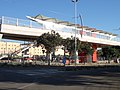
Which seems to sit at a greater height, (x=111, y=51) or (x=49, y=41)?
(x=49, y=41)

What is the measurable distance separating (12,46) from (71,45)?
96854 millimetres

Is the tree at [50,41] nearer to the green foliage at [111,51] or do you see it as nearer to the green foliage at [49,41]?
the green foliage at [49,41]

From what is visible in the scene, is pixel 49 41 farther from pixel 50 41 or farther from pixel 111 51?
pixel 111 51

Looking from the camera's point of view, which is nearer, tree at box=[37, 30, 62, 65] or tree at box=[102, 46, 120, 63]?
tree at box=[37, 30, 62, 65]

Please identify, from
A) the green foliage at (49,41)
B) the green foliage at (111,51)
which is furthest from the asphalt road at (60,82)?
the green foliage at (111,51)

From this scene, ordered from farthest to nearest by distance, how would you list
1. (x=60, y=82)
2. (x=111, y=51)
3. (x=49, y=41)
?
(x=111, y=51) → (x=49, y=41) → (x=60, y=82)

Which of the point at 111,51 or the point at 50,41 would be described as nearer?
the point at 50,41

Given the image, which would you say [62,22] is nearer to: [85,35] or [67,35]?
[85,35]

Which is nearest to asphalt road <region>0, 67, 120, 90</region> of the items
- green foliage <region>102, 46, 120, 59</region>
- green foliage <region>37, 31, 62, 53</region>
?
green foliage <region>37, 31, 62, 53</region>

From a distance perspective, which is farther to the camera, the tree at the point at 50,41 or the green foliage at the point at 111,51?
the green foliage at the point at 111,51

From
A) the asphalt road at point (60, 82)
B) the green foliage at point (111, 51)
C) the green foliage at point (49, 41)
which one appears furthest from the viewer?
the green foliage at point (111, 51)

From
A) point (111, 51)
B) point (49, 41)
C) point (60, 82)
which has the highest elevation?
point (49, 41)

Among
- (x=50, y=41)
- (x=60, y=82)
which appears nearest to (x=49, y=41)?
(x=50, y=41)

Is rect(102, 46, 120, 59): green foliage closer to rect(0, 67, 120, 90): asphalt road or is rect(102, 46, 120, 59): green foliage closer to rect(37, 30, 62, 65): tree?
rect(37, 30, 62, 65): tree
